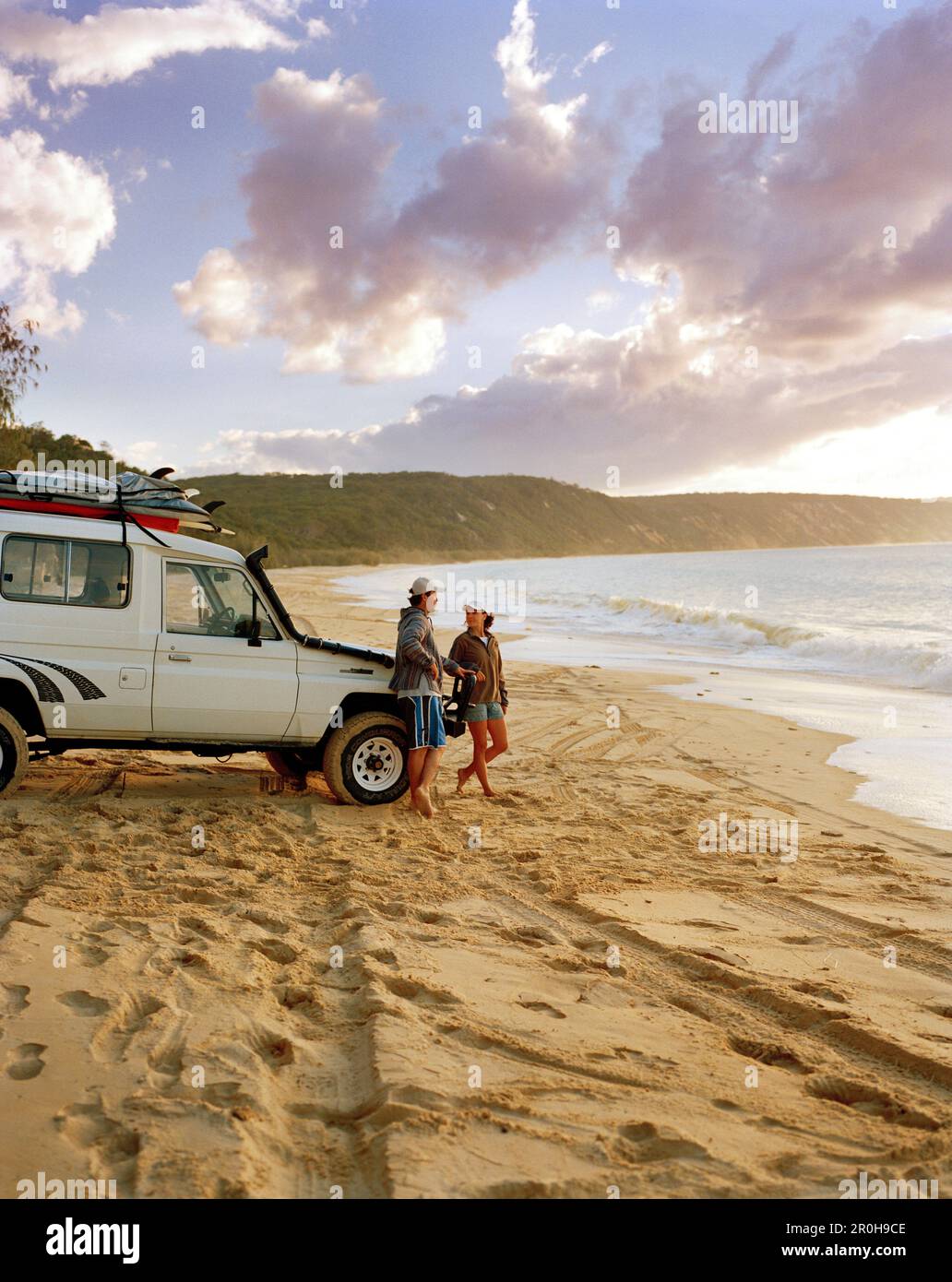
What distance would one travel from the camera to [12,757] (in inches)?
299

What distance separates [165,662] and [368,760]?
6.23 ft

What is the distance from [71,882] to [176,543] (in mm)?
3067

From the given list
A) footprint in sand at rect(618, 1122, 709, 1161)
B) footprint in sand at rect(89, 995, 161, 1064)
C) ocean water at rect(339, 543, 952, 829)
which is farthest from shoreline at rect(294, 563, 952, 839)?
footprint in sand at rect(89, 995, 161, 1064)

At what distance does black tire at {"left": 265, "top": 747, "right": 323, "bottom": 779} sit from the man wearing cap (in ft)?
3.00

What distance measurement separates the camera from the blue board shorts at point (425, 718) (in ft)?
26.6

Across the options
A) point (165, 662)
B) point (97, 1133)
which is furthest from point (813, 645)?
point (97, 1133)

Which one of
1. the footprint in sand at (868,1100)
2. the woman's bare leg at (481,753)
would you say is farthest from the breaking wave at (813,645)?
the footprint in sand at (868,1100)

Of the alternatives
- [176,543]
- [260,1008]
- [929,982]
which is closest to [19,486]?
[176,543]

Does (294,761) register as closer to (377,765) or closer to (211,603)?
(377,765)

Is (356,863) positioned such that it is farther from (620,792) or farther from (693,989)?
(620,792)

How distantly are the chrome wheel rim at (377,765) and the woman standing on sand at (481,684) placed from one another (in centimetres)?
76

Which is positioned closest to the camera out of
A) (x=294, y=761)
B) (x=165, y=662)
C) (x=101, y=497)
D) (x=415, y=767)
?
(x=165, y=662)

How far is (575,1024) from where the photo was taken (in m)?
4.31

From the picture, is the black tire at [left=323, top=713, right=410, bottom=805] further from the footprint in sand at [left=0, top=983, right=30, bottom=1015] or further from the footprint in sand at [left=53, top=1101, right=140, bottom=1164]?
the footprint in sand at [left=53, top=1101, right=140, bottom=1164]
